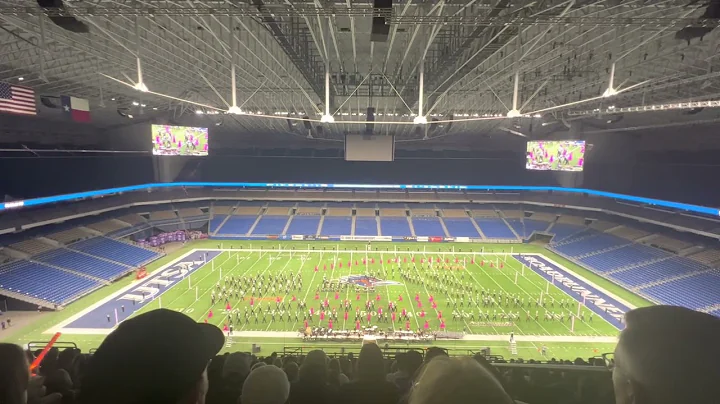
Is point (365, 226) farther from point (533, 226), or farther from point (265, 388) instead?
point (265, 388)

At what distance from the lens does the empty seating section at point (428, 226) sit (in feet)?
148

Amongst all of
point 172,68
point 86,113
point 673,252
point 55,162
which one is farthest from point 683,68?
point 55,162

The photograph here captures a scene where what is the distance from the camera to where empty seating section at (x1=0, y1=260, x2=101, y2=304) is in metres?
24.2

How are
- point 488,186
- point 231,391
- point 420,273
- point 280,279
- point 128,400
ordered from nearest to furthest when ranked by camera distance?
point 128,400 → point 231,391 → point 280,279 → point 420,273 → point 488,186

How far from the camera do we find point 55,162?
3319cm

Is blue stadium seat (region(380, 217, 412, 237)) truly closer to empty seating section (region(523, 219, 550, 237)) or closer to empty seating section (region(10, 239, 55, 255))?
empty seating section (region(523, 219, 550, 237))

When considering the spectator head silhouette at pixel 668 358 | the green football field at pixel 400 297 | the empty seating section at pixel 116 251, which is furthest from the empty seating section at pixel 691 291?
the empty seating section at pixel 116 251

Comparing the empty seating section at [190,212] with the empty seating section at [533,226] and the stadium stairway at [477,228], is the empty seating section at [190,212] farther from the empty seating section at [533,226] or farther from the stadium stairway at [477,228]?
the empty seating section at [533,226]

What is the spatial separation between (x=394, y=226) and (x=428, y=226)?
4.34m

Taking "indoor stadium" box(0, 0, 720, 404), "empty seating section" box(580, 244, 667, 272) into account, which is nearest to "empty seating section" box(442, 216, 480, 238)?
"indoor stadium" box(0, 0, 720, 404)

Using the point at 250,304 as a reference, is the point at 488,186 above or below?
above

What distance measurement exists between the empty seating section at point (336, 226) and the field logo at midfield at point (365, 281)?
48.9 ft

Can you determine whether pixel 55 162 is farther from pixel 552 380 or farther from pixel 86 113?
pixel 552 380

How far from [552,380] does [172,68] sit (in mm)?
22508
